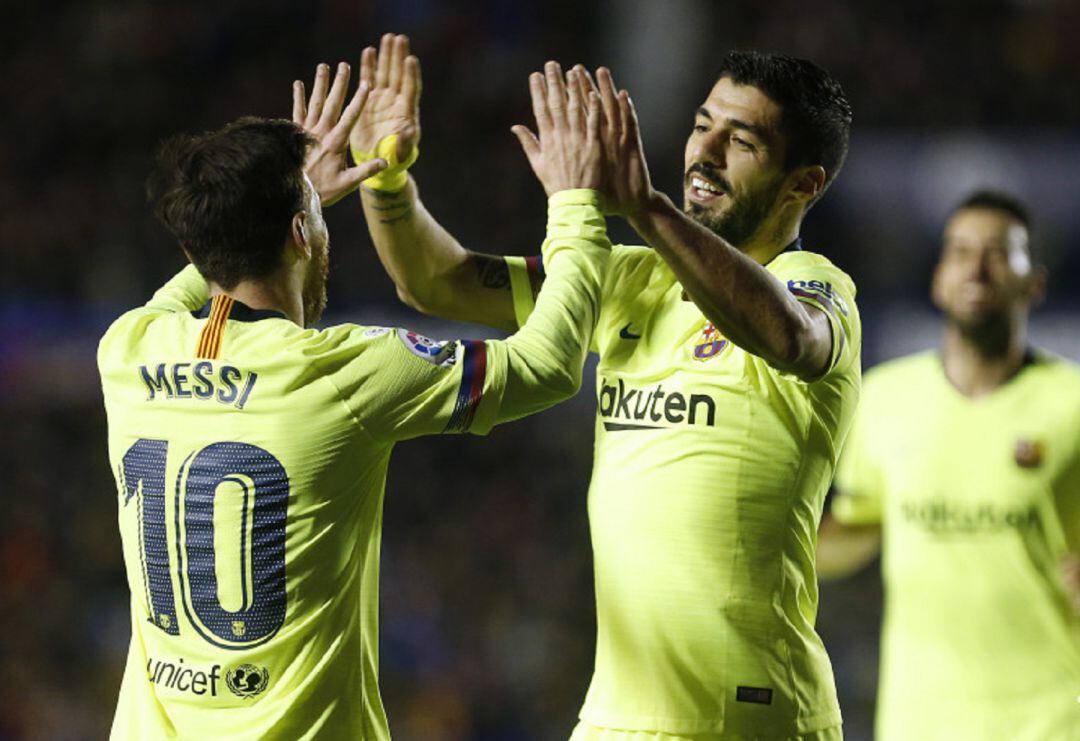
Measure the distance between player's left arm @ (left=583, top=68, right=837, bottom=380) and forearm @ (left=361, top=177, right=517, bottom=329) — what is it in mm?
853

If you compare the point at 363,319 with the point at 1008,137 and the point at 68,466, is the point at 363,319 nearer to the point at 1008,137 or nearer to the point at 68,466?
the point at 68,466

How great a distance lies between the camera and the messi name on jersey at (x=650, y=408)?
3.86 metres

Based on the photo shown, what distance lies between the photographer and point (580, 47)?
15609 millimetres

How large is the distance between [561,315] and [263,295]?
0.70m

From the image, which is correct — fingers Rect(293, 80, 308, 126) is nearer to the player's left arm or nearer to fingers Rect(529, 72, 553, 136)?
fingers Rect(529, 72, 553, 136)

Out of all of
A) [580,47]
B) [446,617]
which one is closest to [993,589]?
[446,617]

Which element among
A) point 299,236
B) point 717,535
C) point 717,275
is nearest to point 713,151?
point 717,275

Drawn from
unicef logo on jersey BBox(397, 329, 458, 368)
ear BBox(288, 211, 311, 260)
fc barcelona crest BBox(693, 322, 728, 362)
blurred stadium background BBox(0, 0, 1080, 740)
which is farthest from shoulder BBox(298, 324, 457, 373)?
blurred stadium background BBox(0, 0, 1080, 740)

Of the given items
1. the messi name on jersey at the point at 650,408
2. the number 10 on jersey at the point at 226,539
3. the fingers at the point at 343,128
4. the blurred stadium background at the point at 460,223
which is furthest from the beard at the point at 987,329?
the blurred stadium background at the point at 460,223

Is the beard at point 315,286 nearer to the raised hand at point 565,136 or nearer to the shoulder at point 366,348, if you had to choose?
the shoulder at point 366,348

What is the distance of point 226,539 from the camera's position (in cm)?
356

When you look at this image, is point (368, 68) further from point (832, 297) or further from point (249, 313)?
point (832, 297)

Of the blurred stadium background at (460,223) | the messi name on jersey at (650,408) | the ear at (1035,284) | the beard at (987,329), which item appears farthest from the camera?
the blurred stadium background at (460,223)

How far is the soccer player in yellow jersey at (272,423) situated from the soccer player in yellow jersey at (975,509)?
2245 mm
